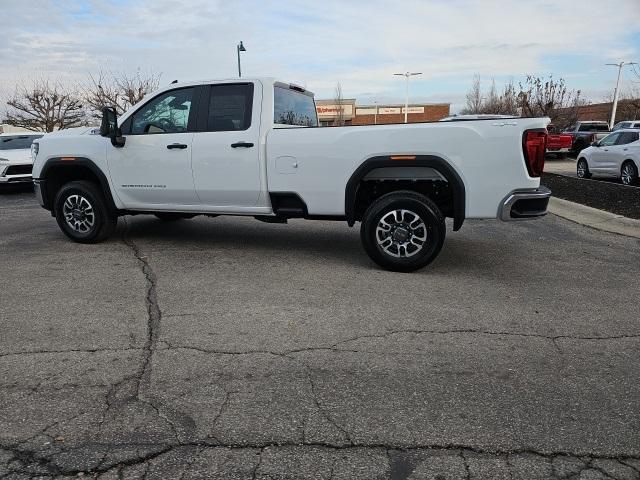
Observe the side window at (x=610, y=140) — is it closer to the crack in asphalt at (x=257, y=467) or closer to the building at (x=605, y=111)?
the crack in asphalt at (x=257, y=467)

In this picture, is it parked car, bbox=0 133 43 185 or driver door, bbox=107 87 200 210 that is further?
parked car, bbox=0 133 43 185

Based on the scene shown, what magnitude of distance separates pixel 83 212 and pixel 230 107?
8.49 ft

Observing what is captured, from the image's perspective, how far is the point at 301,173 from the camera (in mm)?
5848

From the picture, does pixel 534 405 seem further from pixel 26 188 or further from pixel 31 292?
pixel 26 188

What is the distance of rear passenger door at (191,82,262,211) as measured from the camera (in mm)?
6062

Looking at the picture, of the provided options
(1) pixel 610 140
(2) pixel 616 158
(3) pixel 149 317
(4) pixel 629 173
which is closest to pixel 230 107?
(3) pixel 149 317

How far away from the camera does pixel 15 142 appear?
14562 mm

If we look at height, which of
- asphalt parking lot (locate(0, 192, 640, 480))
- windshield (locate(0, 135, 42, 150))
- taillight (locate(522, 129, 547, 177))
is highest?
taillight (locate(522, 129, 547, 177))

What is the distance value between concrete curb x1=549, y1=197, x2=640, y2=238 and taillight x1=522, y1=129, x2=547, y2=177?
3.61 m

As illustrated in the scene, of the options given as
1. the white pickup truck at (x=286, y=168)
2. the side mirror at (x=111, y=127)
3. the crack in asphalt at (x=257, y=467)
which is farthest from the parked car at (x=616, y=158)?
the crack in asphalt at (x=257, y=467)

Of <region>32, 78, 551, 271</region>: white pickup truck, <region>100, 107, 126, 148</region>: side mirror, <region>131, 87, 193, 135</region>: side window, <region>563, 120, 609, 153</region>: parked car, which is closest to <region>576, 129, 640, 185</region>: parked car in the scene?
<region>563, 120, 609, 153</region>: parked car

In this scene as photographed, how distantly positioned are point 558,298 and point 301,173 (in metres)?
2.90

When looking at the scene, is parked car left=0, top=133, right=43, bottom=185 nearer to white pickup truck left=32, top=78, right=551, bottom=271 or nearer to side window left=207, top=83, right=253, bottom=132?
white pickup truck left=32, top=78, right=551, bottom=271

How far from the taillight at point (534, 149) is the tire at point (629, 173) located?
11008mm
